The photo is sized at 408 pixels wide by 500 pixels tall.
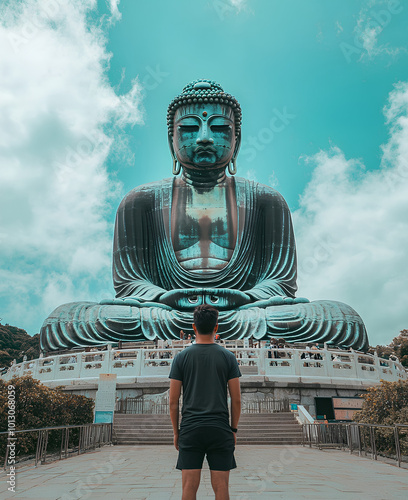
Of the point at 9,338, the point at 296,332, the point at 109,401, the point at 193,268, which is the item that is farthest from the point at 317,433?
the point at 9,338

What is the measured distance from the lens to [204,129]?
14.7m

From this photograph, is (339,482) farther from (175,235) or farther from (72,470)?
(175,235)

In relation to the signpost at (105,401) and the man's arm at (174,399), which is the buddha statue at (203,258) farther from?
the man's arm at (174,399)

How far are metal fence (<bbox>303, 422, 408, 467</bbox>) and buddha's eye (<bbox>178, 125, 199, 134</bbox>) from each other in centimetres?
1024

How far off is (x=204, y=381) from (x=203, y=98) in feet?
46.1

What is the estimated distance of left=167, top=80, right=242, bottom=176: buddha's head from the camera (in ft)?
48.7

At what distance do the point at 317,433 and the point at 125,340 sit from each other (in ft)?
23.8

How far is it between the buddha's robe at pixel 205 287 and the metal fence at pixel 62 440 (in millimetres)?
5960

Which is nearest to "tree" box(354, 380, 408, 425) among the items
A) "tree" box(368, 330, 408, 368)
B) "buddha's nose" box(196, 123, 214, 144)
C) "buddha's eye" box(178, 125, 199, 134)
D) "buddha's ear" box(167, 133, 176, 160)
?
"buddha's nose" box(196, 123, 214, 144)

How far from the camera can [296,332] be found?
12867 mm

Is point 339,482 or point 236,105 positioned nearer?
point 339,482

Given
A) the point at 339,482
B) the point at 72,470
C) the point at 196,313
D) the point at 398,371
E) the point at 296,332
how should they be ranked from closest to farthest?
the point at 196,313 → the point at 339,482 → the point at 72,470 → the point at 398,371 → the point at 296,332

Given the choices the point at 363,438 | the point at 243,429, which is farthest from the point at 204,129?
the point at 363,438

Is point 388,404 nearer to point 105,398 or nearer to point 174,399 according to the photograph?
point 105,398
